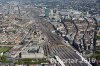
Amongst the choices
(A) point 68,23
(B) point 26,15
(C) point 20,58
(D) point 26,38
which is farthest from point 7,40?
(B) point 26,15

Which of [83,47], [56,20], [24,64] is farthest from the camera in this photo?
[56,20]

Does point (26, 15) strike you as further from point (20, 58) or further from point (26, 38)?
point (20, 58)

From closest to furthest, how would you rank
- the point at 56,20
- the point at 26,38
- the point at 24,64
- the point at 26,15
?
the point at 24,64
the point at 26,38
the point at 56,20
the point at 26,15

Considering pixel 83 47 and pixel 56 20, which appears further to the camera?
pixel 56 20

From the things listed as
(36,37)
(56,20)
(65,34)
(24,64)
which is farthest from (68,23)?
(24,64)

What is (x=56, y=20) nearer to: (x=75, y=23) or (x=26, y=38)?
(x=75, y=23)

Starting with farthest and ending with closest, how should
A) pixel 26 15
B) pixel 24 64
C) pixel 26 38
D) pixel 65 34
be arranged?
1. pixel 26 15
2. pixel 65 34
3. pixel 26 38
4. pixel 24 64

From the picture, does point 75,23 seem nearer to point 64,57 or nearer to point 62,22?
point 62,22

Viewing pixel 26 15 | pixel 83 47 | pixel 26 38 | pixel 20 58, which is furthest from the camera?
pixel 26 15

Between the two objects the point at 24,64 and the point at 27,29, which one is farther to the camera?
the point at 27,29
